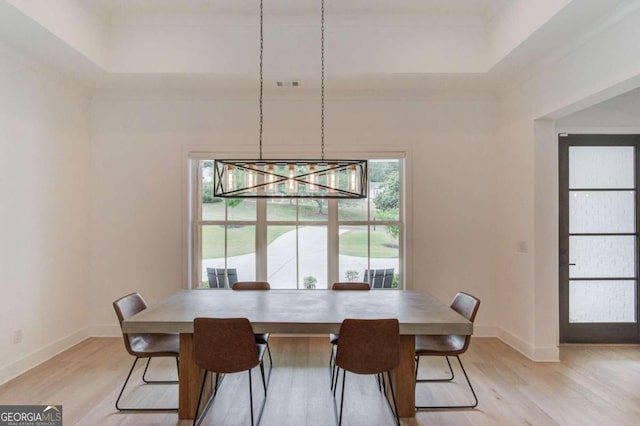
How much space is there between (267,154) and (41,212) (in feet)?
7.79

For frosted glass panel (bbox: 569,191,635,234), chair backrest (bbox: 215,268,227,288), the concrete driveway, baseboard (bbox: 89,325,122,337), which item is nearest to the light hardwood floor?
baseboard (bbox: 89,325,122,337)

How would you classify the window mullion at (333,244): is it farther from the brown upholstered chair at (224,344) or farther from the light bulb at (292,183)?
the brown upholstered chair at (224,344)

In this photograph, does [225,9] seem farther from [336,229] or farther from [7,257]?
[7,257]

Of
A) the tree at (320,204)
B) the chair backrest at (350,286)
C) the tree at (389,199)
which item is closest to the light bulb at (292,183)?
the chair backrest at (350,286)

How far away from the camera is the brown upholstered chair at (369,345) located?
2.21 m

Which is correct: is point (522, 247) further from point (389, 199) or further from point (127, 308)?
point (127, 308)

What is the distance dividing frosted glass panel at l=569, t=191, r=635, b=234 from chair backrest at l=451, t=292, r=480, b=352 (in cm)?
196

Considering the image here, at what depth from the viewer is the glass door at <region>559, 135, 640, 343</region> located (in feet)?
12.9

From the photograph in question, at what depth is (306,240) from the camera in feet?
14.5

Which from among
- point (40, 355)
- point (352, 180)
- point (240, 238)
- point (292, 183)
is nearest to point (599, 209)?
point (352, 180)

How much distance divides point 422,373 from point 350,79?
3.04 meters

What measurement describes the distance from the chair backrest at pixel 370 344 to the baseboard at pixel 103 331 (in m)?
3.27

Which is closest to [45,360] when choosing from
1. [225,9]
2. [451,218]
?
[225,9]

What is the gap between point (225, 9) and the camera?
351 centimetres
